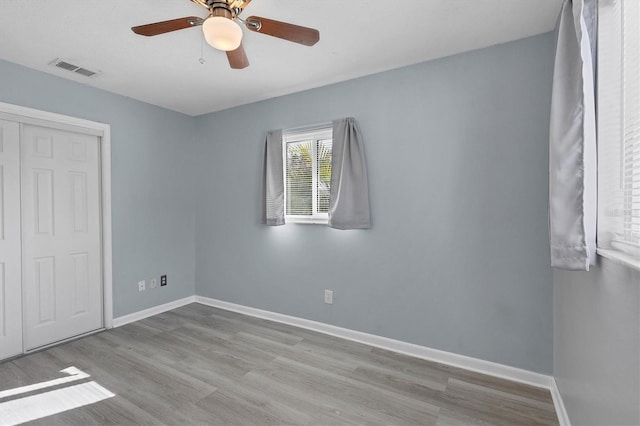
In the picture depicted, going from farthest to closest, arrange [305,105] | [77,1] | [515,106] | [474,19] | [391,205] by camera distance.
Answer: [305,105] < [391,205] < [515,106] < [474,19] < [77,1]

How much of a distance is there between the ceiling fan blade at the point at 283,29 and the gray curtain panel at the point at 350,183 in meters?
1.14

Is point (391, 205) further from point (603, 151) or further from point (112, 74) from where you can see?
point (112, 74)

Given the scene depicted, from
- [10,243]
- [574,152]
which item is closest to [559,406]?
[574,152]

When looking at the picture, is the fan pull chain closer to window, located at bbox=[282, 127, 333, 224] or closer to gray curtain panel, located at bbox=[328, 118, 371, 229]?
window, located at bbox=[282, 127, 333, 224]

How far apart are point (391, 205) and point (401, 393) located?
1.46m

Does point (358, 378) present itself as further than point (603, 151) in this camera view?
Yes

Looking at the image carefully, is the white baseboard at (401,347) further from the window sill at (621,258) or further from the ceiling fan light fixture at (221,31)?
the ceiling fan light fixture at (221,31)

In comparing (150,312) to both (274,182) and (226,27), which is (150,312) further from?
(226,27)

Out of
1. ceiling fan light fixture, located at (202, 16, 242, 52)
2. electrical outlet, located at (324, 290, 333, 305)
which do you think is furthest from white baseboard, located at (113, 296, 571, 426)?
ceiling fan light fixture, located at (202, 16, 242, 52)

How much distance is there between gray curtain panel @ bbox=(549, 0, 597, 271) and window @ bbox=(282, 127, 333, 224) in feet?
6.36

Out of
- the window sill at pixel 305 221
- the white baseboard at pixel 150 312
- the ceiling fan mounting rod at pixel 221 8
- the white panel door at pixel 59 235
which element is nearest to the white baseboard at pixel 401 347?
the white baseboard at pixel 150 312

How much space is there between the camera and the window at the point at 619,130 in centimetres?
106

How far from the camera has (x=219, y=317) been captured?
3.53 metres

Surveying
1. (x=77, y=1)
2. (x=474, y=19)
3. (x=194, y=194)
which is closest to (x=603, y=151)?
(x=474, y=19)
